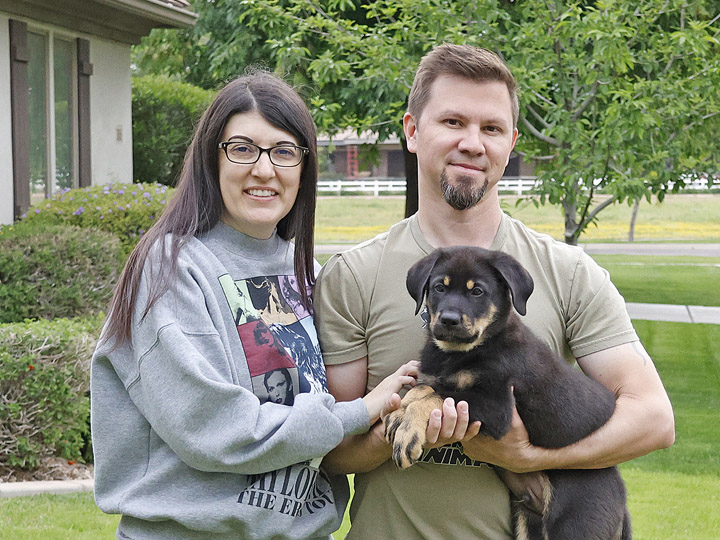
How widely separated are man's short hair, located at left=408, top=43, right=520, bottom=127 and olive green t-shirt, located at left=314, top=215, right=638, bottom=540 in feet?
1.58

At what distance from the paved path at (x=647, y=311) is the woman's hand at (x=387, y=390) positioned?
4.50 m

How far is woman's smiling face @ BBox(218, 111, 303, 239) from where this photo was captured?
298cm

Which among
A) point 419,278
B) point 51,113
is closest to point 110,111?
point 51,113

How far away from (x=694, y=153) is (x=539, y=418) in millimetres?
8056

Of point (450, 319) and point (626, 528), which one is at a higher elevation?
point (450, 319)

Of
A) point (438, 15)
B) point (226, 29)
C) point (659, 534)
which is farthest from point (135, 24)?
point (659, 534)

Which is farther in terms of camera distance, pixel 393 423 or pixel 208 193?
pixel 208 193

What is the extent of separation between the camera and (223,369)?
2707mm

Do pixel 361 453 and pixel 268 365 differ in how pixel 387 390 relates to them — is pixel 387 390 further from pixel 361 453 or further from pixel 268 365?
pixel 268 365

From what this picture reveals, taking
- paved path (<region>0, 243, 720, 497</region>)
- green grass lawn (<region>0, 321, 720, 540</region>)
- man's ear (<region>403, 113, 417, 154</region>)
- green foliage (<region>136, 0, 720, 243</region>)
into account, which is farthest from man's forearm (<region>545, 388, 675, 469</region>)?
green foliage (<region>136, 0, 720, 243</region>)

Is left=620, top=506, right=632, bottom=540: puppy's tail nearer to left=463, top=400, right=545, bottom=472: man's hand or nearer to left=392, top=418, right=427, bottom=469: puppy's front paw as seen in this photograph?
left=463, top=400, right=545, bottom=472: man's hand

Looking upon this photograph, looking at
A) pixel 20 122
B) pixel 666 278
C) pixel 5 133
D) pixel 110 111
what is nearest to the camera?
pixel 5 133

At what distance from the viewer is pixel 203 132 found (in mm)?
Answer: 3076

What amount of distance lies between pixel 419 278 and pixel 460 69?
73cm
